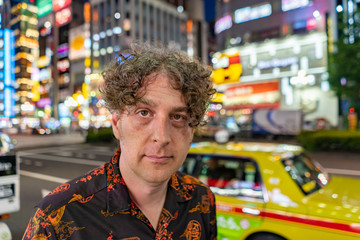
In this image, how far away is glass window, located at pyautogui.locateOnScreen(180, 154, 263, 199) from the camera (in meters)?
3.56

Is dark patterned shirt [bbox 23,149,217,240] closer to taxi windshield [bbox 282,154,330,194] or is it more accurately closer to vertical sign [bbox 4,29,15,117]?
taxi windshield [bbox 282,154,330,194]

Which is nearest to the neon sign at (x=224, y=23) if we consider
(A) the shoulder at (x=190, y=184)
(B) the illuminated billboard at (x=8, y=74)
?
(B) the illuminated billboard at (x=8, y=74)

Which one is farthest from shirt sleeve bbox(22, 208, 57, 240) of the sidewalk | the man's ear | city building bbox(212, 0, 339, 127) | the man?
city building bbox(212, 0, 339, 127)

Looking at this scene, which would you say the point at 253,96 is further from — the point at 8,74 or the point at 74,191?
the point at 74,191

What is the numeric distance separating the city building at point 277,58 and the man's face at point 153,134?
25982mm

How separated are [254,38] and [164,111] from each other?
1326 inches

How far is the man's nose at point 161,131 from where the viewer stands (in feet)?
4.17

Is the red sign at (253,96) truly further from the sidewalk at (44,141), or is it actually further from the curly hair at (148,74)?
the curly hair at (148,74)

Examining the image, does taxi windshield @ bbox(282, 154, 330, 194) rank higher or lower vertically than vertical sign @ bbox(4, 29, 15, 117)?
lower

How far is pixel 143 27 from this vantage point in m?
66.9

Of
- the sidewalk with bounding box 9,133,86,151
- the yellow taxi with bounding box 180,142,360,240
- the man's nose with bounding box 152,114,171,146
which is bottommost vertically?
the sidewalk with bounding box 9,133,86,151

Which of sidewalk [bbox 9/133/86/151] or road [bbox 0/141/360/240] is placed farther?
→ sidewalk [bbox 9/133/86/151]

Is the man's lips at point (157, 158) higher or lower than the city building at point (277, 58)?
lower

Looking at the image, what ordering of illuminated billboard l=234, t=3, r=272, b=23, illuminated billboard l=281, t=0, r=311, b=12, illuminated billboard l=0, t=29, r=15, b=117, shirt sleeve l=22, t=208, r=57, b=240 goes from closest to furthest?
shirt sleeve l=22, t=208, r=57, b=240, illuminated billboard l=0, t=29, r=15, b=117, illuminated billboard l=281, t=0, r=311, b=12, illuminated billboard l=234, t=3, r=272, b=23
